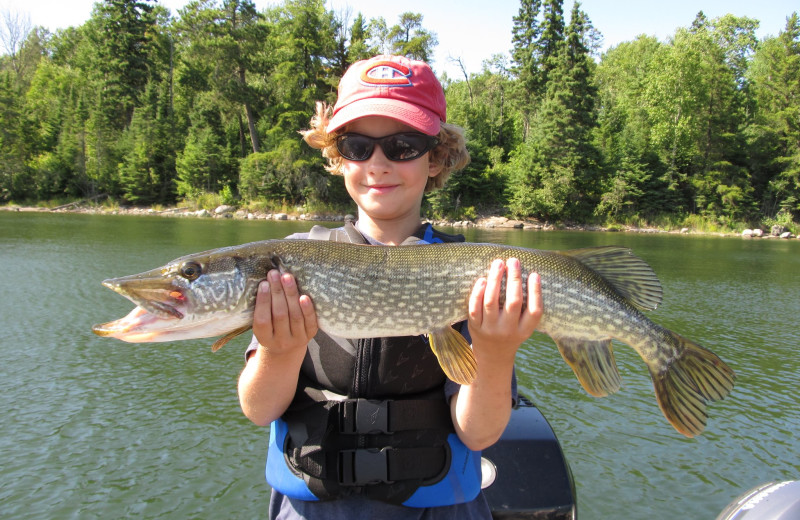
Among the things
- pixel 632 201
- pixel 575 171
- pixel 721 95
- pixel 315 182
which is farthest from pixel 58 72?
pixel 721 95

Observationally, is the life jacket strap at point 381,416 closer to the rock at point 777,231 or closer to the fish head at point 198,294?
the fish head at point 198,294

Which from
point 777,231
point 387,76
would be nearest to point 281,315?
point 387,76

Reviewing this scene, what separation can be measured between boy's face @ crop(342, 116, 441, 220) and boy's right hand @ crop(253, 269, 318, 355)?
21.1 inches

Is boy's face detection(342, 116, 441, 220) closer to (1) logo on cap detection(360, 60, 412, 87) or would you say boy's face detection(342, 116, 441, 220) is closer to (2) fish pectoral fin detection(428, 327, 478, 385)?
(1) logo on cap detection(360, 60, 412, 87)

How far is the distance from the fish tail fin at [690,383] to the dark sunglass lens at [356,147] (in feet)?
4.71

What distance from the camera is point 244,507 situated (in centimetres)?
436

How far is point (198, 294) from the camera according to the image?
1853 millimetres

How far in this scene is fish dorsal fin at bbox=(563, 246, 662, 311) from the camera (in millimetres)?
2129

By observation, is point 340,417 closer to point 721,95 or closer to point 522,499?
point 522,499

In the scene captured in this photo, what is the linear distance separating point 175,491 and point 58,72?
212 feet

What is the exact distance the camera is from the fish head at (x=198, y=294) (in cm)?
180

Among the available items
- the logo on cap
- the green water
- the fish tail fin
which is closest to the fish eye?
the logo on cap

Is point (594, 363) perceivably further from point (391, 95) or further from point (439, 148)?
point (391, 95)

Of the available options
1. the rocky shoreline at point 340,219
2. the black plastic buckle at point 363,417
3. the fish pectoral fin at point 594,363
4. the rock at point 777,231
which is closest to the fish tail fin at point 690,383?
the fish pectoral fin at point 594,363
